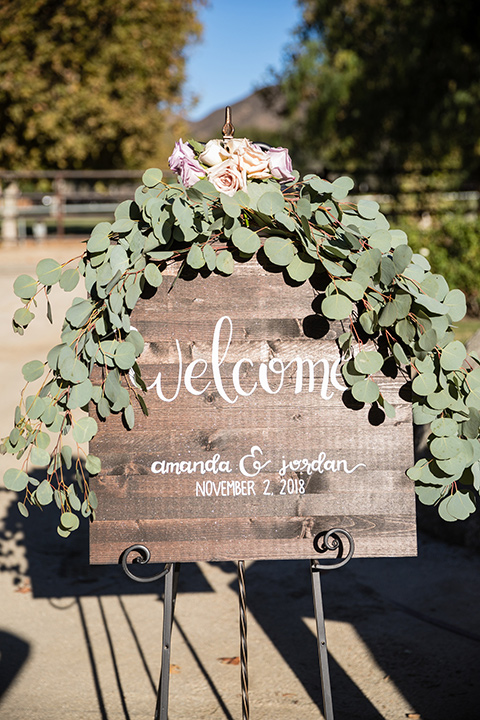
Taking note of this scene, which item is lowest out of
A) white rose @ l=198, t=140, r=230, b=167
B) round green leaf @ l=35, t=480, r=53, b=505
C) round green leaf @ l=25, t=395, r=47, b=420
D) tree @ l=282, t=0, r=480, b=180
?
round green leaf @ l=35, t=480, r=53, b=505

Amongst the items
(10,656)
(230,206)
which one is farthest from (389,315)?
(10,656)

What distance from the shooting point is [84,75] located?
20.3 m

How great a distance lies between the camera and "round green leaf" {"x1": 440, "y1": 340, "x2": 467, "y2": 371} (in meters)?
1.88

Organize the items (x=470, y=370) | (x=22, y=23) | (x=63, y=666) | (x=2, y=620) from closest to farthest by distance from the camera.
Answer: (x=470, y=370)
(x=63, y=666)
(x=2, y=620)
(x=22, y=23)

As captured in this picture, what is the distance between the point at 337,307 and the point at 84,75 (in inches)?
807

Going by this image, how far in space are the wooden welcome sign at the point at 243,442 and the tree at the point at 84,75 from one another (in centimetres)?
1830

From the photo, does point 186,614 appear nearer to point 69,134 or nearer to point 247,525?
point 247,525

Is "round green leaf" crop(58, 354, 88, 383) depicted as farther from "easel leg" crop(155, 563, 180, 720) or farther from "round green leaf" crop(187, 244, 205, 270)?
"easel leg" crop(155, 563, 180, 720)

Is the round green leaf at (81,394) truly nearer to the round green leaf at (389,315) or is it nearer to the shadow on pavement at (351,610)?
the round green leaf at (389,315)

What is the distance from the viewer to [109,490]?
1.93 meters

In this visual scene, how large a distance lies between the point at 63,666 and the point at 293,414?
1.62m

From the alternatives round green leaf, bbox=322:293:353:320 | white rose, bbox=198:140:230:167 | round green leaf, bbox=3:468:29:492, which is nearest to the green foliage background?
white rose, bbox=198:140:230:167

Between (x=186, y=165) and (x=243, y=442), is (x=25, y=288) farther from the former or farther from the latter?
(x=243, y=442)

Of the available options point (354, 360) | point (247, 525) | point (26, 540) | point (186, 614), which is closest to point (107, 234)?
point (354, 360)
